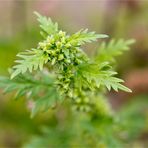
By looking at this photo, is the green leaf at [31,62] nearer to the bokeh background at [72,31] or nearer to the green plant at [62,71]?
the green plant at [62,71]

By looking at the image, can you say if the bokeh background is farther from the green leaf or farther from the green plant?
the green leaf

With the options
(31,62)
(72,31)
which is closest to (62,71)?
(31,62)

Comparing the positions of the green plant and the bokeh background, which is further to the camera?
the bokeh background

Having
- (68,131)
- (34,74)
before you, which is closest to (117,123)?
→ (68,131)

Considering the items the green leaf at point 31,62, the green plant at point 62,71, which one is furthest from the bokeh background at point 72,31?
the green leaf at point 31,62

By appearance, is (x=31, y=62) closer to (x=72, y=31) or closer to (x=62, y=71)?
(x=62, y=71)

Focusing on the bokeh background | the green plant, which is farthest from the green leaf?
the bokeh background
